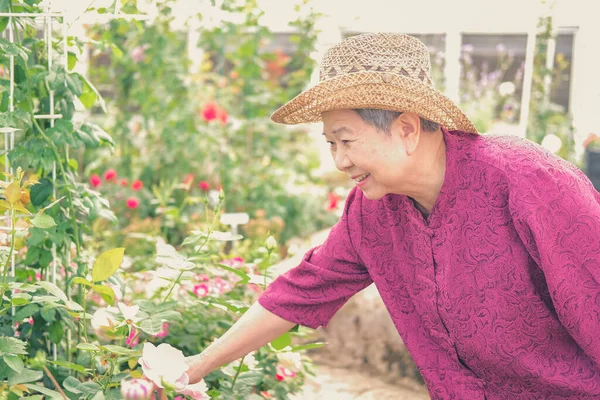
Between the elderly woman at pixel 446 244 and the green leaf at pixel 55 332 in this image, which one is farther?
the green leaf at pixel 55 332

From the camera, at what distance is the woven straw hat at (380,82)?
1494 millimetres

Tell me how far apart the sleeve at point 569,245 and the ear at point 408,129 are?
9.6 inches

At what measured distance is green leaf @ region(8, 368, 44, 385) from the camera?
1337mm

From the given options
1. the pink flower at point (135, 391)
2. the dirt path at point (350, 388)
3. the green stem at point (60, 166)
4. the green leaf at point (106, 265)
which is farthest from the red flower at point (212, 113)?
the pink flower at point (135, 391)

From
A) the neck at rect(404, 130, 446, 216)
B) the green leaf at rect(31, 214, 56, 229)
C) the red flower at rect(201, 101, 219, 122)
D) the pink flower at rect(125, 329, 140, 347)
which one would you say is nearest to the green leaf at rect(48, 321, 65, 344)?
the pink flower at rect(125, 329, 140, 347)

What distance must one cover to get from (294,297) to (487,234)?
→ 1.56 feet

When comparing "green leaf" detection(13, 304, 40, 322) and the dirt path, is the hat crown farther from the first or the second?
the dirt path

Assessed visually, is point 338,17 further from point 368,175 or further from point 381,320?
point 368,175

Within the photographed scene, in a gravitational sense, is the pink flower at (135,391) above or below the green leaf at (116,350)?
above

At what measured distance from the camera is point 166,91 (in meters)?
4.56

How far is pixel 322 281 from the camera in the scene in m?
1.83

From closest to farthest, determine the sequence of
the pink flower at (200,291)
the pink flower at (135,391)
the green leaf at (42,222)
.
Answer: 1. the pink flower at (135,391)
2. the green leaf at (42,222)
3. the pink flower at (200,291)

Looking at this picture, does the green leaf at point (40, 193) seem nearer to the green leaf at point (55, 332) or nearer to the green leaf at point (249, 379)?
the green leaf at point (55, 332)

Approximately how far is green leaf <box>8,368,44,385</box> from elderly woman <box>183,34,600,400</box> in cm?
39
